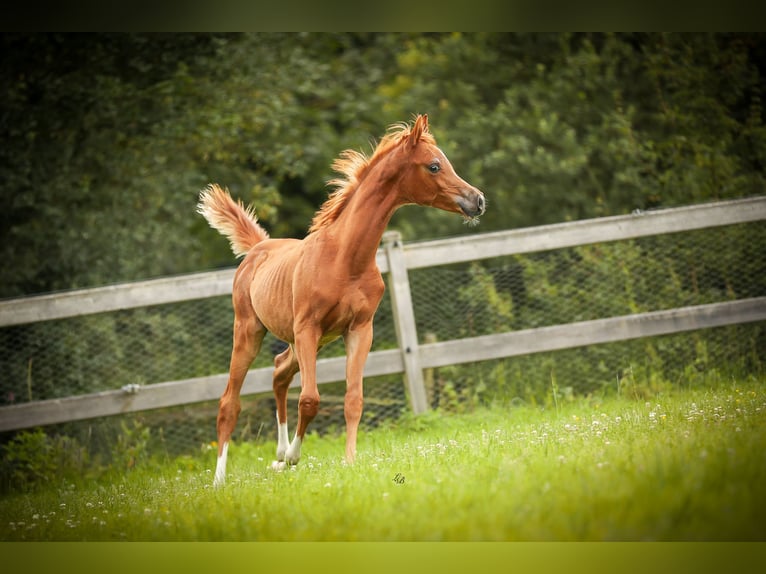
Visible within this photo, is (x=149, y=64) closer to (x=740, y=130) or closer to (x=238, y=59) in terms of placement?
(x=238, y=59)

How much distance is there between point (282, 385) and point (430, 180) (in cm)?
191

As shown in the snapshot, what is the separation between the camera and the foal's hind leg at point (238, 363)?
5.64 m

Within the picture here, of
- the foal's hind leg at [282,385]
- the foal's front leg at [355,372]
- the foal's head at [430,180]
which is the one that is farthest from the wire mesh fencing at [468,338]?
the foal's head at [430,180]

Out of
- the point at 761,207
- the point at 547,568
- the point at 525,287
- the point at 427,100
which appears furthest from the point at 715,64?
the point at 547,568

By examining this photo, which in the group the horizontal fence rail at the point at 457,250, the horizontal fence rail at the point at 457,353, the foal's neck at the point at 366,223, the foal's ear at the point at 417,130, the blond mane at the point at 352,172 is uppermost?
the foal's ear at the point at 417,130

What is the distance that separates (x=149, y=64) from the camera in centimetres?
891

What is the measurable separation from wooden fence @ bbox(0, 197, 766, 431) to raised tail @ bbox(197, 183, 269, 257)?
687 millimetres

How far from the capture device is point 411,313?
707 cm

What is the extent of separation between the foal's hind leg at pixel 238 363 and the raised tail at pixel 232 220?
2.59 ft

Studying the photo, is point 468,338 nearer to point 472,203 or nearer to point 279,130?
point 472,203

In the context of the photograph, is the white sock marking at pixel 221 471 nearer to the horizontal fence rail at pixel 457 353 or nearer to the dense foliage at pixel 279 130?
the horizontal fence rail at pixel 457 353

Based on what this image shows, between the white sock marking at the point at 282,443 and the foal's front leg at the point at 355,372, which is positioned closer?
the foal's front leg at the point at 355,372

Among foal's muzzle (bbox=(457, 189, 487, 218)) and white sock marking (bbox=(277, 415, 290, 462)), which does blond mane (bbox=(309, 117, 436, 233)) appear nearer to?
foal's muzzle (bbox=(457, 189, 487, 218))

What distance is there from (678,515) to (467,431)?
118 inches
